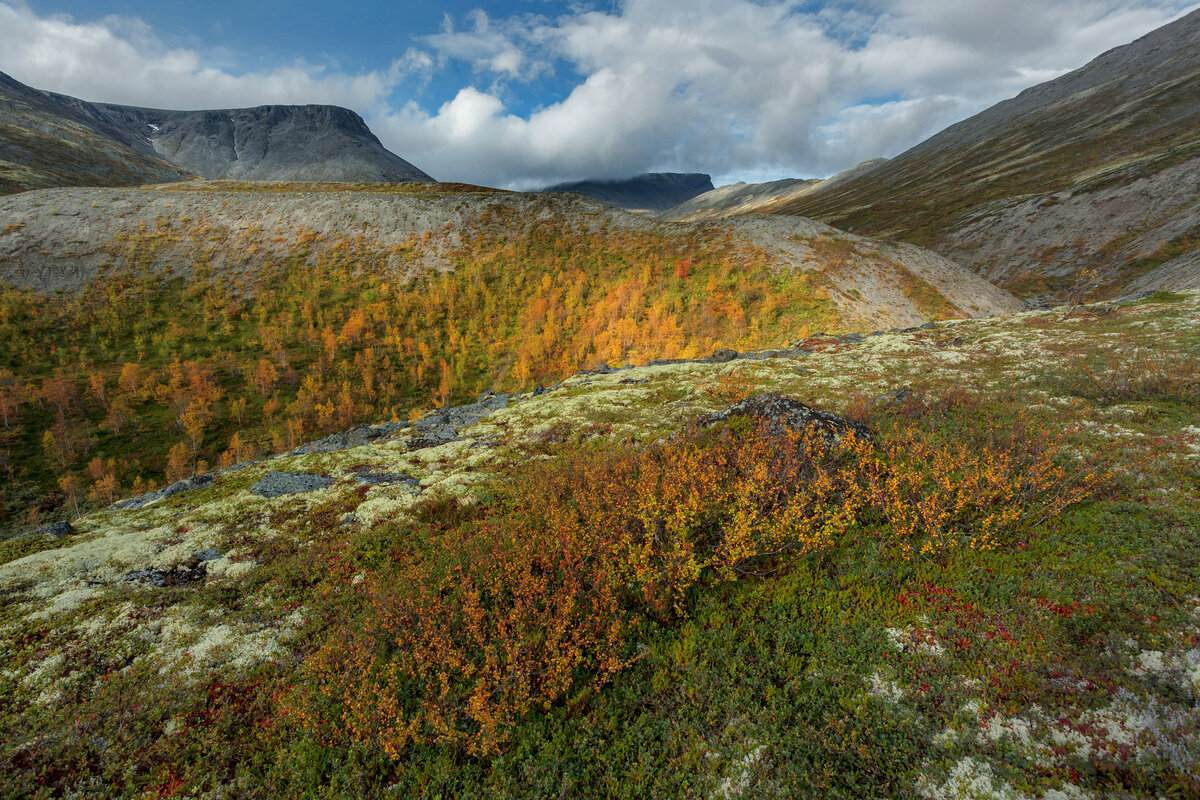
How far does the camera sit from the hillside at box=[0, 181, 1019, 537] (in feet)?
192

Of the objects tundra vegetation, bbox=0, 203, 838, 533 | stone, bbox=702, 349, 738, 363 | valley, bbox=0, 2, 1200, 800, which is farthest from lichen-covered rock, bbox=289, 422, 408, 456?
tundra vegetation, bbox=0, 203, 838, 533

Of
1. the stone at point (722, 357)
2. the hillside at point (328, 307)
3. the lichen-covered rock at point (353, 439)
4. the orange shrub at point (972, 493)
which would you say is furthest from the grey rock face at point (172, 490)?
Answer: the hillside at point (328, 307)

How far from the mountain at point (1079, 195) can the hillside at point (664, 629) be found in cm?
8932

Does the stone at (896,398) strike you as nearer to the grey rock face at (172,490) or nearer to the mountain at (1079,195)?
the grey rock face at (172,490)

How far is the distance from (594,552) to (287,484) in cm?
1683

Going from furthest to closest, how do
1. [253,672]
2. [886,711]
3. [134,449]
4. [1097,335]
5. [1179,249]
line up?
[1179,249] < [134,449] < [1097,335] < [253,672] < [886,711]

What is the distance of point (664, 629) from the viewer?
402 inches

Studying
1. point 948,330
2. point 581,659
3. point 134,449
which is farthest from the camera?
point 134,449

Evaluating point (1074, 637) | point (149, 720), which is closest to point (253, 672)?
point (149, 720)

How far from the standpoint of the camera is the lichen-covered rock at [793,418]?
699 inches

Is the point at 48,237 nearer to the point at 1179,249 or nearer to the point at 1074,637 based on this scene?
the point at 1074,637

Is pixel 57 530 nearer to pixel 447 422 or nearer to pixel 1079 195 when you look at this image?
pixel 447 422

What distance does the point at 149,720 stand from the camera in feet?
27.8

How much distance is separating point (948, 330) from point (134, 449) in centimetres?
9720
